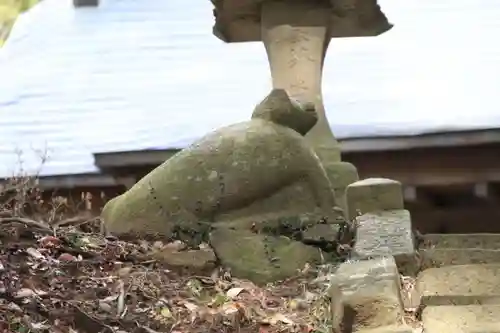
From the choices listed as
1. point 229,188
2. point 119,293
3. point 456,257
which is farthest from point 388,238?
point 119,293

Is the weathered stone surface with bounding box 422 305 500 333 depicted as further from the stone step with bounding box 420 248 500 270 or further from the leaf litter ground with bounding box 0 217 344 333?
the stone step with bounding box 420 248 500 270

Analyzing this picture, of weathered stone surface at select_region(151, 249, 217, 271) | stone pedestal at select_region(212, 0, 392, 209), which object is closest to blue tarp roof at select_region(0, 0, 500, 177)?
Result: stone pedestal at select_region(212, 0, 392, 209)

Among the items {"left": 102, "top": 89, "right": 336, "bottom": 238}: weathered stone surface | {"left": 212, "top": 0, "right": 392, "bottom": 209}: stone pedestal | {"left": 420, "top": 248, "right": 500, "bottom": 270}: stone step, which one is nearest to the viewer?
{"left": 420, "top": 248, "right": 500, "bottom": 270}: stone step

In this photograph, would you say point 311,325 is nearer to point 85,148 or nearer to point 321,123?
point 321,123

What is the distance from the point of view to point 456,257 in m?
2.56

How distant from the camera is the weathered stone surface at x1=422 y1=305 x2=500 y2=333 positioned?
6.23ft

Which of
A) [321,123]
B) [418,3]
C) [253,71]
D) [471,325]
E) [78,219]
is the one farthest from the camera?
[418,3]

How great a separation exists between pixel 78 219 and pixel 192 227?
0.60 metres

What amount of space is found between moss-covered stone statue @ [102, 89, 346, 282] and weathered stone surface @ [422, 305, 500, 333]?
0.75 metres

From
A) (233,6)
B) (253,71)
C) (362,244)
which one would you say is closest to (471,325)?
(362,244)

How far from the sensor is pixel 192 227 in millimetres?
2672

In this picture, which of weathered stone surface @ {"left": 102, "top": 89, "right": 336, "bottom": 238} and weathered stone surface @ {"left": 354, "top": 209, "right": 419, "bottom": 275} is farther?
weathered stone surface @ {"left": 102, "top": 89, "right": 336, "bottom": 238}

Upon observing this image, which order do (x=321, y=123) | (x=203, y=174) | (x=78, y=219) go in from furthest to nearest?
(x=321, y=123)
(x=78, y=219)
(x=203, y=174)

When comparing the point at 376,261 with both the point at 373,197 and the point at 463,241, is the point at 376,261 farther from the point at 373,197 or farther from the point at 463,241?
the point at 463,241
